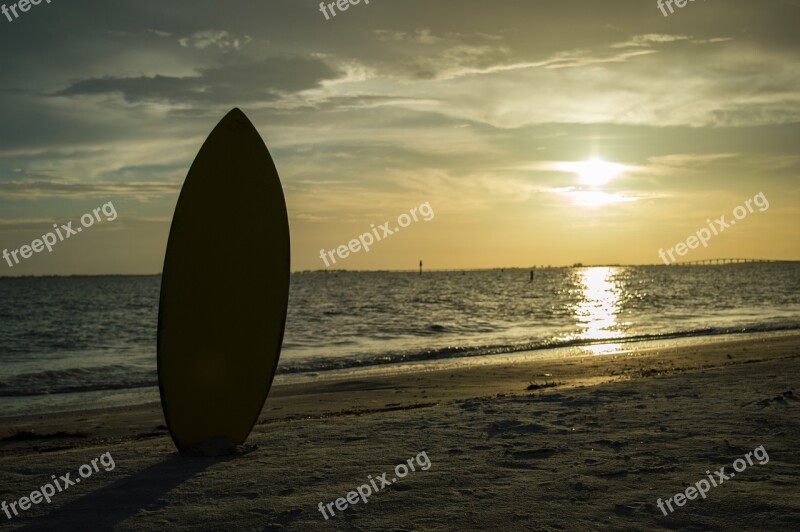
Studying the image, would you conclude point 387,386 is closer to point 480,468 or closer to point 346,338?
point 480,468

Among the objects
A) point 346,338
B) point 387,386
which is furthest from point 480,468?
point 346,338

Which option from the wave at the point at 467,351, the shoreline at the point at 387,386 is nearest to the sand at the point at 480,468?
the shoreline at the point at 387,386

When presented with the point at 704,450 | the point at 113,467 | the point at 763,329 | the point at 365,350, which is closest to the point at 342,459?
the point at 113,467

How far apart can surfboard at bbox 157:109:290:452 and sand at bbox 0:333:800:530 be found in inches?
16.5

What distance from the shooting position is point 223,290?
6039mm

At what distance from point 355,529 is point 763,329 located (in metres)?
23.1

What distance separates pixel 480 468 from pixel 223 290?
2.67 m

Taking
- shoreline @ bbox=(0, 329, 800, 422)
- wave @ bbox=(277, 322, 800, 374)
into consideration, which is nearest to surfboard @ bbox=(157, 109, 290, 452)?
shoreline @ bbox=(0, 329, 800, 422)

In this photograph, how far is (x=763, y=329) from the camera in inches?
919

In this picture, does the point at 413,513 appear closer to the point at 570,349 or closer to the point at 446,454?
the point at 446,454

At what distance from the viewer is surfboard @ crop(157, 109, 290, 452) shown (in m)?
5.86

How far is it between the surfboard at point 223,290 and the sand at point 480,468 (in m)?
0.42

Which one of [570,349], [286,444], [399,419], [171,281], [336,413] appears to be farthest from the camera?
[570,349]

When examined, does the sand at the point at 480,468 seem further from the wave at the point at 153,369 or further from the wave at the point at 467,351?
the wave at the point at 467,351
